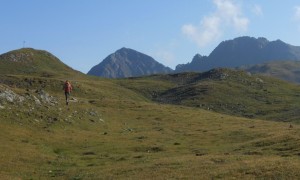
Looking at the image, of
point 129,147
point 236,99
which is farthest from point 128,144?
point 236,99

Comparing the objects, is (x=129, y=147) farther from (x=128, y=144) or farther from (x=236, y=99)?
(x=236, y=99)

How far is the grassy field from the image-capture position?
3931cm

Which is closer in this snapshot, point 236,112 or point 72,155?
point 72,155

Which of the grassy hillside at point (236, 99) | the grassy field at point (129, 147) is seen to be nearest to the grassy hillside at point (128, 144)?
the grassy field at point (129, 147)

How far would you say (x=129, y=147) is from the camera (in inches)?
2354

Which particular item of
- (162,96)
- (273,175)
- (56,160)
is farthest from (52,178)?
(162,96)

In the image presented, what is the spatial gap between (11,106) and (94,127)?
50.0 feet

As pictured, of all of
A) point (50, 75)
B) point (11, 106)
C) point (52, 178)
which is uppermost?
point (50, 75)

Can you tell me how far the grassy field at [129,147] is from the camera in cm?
3931

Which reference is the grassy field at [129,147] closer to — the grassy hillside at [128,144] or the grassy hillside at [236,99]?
the grassy hillside at [128,144]

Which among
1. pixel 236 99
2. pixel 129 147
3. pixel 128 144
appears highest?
pixel 236 99

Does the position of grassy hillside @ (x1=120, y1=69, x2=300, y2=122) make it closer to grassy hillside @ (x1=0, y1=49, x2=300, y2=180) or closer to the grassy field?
grassy hillside @ (x1=0, y1=49, x2=300, y2=180)

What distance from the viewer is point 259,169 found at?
3600 centimetres

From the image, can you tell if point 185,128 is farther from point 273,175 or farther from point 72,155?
point 273,175
